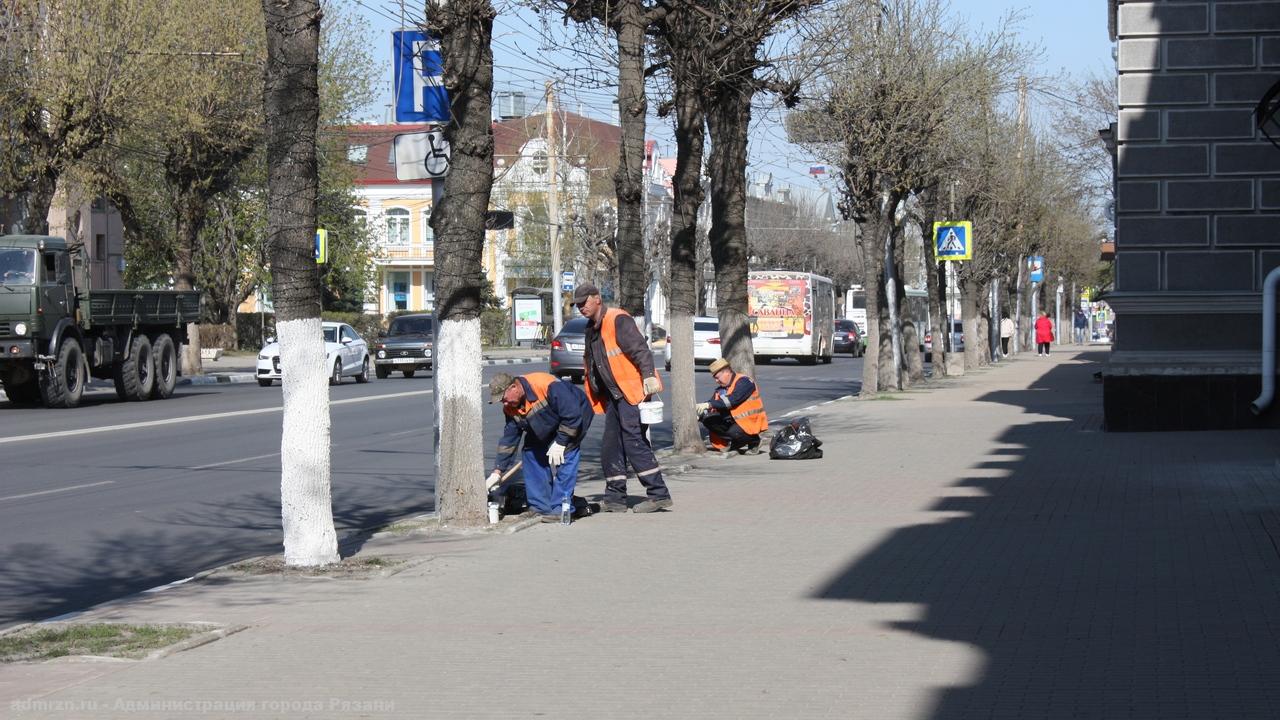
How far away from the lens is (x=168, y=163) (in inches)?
1553

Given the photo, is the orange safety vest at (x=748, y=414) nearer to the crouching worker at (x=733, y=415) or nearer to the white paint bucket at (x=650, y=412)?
the crouching worker at (x=733, y=415)

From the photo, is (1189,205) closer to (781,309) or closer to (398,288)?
(781,309)

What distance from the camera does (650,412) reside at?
42.3 feet

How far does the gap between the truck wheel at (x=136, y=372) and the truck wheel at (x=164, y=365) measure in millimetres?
183

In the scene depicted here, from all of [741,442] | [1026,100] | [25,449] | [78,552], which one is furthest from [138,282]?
[78,552]

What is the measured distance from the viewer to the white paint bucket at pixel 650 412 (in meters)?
12.8

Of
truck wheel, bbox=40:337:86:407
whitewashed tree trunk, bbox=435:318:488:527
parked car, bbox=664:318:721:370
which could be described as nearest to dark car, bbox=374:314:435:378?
parked car, bbox=664:318:721:370

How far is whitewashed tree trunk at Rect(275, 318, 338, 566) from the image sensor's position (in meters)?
9.95

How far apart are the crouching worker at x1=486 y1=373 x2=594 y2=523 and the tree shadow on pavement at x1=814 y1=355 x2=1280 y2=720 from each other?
2.59m

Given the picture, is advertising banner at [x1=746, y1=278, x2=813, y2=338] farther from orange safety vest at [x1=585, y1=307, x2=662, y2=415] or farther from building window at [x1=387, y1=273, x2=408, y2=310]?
building window at [x1=387, y1=273, x2=408, y2=310]

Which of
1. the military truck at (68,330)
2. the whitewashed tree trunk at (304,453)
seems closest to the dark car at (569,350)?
the military truck at (68,330)

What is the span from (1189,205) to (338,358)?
22.4 m

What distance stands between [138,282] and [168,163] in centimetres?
1859

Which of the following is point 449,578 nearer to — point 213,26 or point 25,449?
point 25,449
